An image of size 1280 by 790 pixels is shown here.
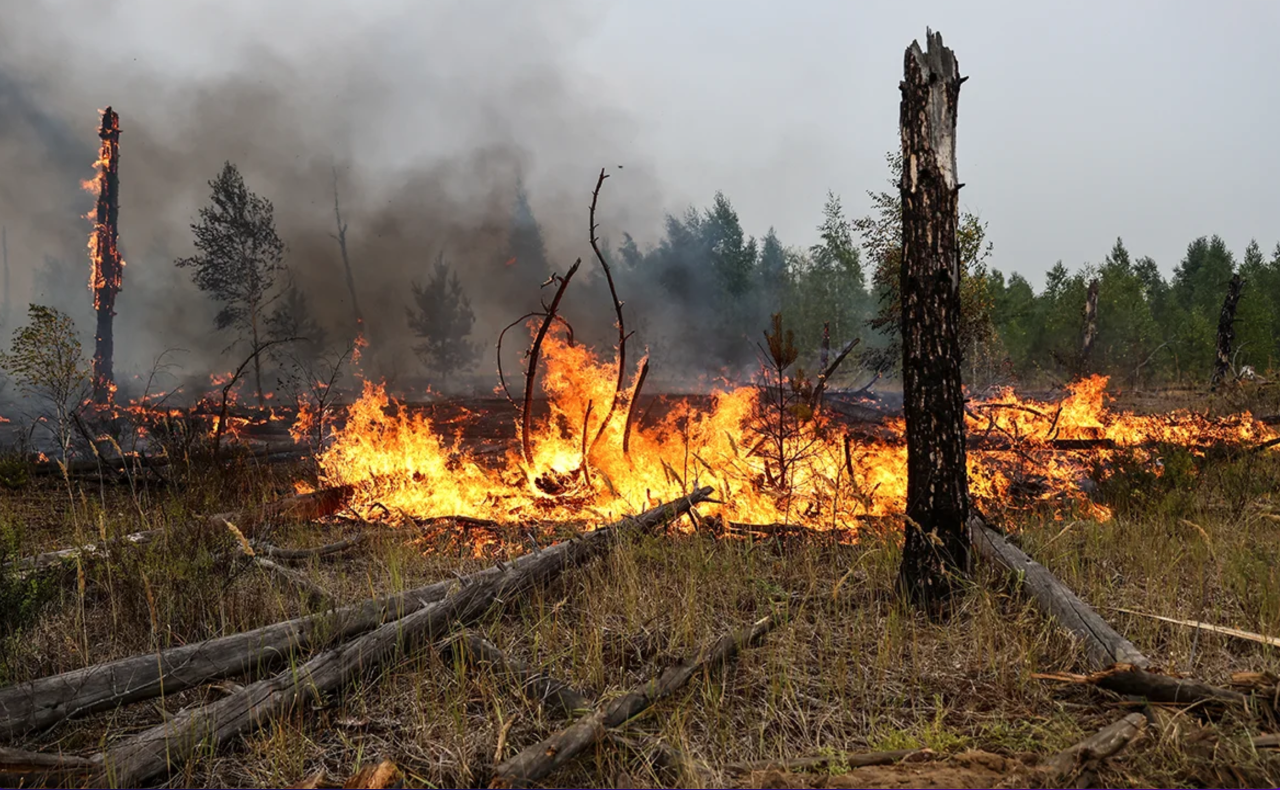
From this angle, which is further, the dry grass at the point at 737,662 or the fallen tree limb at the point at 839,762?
the dry grass at the point at 737,662

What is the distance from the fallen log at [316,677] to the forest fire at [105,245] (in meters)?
24.5

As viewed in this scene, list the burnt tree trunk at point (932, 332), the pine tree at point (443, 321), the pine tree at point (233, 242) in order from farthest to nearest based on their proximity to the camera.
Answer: the pine tree at point (443, 321)
the pine tree at point (233, 242)
the burnt tree trunk at point (932, 332)

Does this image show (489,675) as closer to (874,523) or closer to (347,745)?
(347,745)

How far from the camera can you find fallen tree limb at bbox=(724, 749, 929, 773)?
2846 millimetres

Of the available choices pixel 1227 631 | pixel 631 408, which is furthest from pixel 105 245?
pixel 1227 631

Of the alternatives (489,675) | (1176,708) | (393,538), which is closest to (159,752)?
(489,675)

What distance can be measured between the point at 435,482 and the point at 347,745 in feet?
18.3

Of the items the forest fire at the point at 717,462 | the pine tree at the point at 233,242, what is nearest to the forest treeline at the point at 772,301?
the pine tree at the point at 233,242

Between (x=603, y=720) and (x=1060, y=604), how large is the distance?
9.25 feet

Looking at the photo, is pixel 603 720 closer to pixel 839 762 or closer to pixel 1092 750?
pixel 839 762

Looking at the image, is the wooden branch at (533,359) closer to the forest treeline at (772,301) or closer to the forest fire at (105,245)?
the forest treeline at (772,301)

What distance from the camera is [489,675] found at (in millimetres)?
3738

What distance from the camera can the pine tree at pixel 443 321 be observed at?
44781mm

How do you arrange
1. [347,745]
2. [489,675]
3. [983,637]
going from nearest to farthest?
[347,745] < [489,675] < [983,637]
